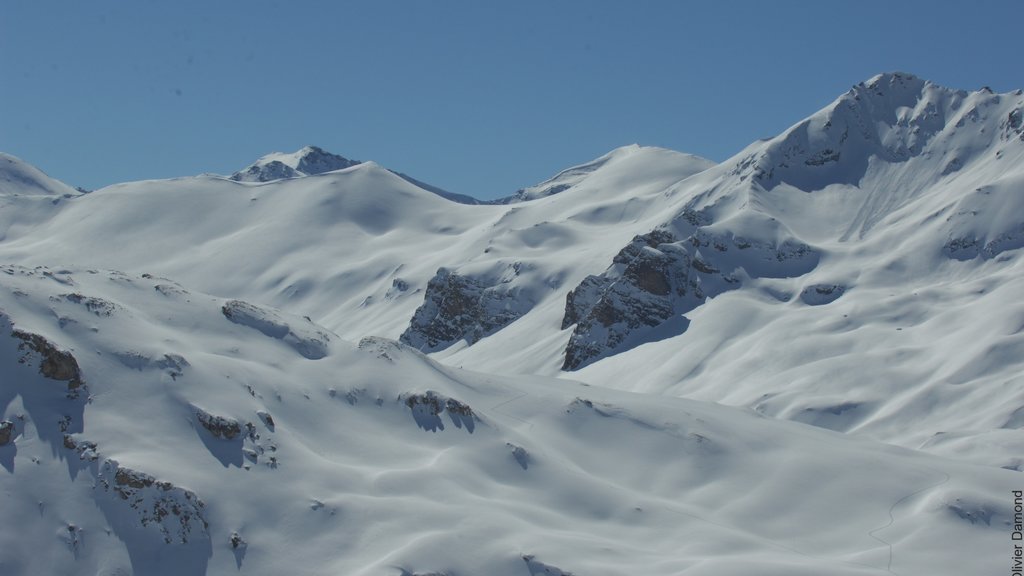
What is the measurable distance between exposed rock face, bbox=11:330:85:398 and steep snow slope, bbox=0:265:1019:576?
0.32 ft

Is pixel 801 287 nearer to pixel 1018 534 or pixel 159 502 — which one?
pixel 1018 534

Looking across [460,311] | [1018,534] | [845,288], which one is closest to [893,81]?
[845,288]

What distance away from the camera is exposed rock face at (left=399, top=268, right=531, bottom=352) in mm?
158375

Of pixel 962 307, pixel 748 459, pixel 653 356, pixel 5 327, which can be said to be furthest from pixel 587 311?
pixel 5 327

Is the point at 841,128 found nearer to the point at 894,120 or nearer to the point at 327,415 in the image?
the point at 894,120

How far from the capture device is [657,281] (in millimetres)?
141875

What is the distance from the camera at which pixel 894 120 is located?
582 feet

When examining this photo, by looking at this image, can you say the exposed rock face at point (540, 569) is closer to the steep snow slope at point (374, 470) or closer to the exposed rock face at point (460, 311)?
the steep snow slope at point (374, 470)

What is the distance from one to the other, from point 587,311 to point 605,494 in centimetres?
8704

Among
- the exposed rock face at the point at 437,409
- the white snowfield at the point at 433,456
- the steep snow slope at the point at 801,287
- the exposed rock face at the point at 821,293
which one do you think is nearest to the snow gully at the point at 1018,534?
the white snowfield at the point at 433,456

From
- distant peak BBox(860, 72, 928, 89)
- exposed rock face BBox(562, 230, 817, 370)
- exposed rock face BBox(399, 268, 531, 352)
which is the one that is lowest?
exposed rock face BBox(399, 268, 531, 352)

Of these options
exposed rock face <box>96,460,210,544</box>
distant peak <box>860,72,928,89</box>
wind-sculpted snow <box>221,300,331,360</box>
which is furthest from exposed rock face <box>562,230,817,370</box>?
exposed rock face <box>96,460,210,544</box>

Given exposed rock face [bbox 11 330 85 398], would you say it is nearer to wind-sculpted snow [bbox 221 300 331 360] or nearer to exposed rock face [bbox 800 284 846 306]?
wind-sculpted snow [bbox 221 300 331 360]

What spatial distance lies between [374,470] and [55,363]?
14.8m
